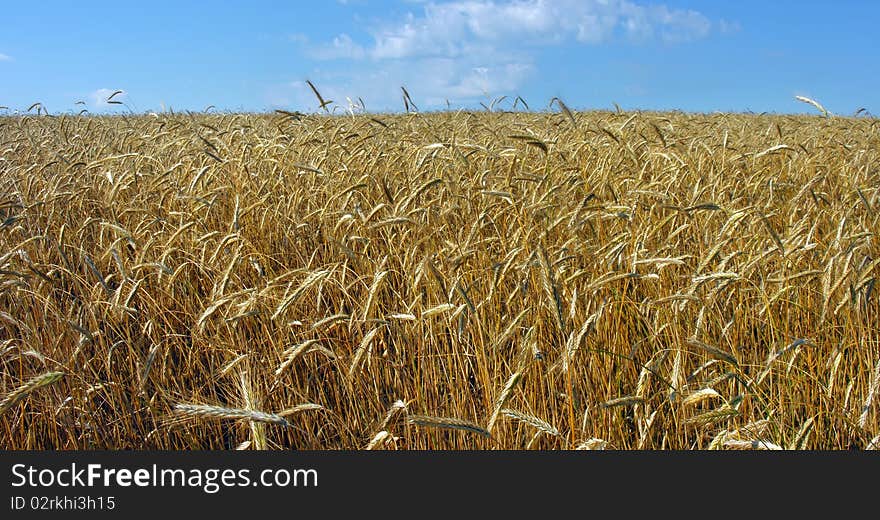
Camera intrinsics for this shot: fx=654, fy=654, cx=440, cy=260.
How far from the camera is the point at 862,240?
243 centimetres

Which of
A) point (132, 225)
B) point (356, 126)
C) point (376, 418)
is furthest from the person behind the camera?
point (356, 126)

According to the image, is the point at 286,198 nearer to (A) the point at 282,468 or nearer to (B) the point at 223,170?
(B) the point at 223,170

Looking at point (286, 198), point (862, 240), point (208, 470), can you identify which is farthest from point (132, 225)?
point (862, 240)

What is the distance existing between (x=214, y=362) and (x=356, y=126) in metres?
3.02

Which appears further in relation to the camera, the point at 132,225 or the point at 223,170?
the point at 223,170

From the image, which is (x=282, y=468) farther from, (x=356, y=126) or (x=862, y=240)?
(x=356, y=126)

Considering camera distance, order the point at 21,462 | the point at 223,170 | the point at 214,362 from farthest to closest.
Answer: the point at 223,170, the point at 214,362, the point at 21,462

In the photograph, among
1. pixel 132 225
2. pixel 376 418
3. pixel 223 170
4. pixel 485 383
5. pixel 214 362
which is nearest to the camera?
pixel 485 383

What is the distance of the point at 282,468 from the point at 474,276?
3.71 ft

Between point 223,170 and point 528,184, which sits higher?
point 223,170

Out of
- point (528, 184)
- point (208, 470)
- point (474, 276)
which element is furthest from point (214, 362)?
point (528, 184)

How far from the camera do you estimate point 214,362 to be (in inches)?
94.1

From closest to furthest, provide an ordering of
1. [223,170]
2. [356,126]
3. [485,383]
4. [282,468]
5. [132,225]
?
[282,468] < [485,383] < [132,225] < [223,170] < [356,126]

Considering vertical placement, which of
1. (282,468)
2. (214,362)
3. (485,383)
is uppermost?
(214,362)
